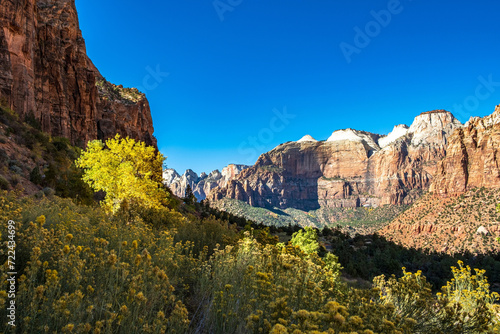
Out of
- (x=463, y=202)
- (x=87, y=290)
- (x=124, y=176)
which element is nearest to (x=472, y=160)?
(x=463, y=202)

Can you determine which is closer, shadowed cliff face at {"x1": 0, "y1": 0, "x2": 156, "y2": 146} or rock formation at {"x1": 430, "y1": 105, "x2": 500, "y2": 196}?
shadowed cliff face at {"x1": 0, "y1": 0, "x2": 156, "y2": 146}

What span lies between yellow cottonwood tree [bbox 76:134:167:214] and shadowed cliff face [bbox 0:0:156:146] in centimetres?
1756

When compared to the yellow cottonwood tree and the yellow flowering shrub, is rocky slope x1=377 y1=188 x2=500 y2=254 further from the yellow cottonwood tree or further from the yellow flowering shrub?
the yellow flowering shrub

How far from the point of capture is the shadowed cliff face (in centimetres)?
2569

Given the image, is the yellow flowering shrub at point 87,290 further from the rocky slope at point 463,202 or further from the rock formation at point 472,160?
the rock formation at point 472,160

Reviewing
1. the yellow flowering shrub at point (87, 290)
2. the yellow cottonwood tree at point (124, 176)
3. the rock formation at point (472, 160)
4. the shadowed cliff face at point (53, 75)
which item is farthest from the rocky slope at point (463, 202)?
the shadowed cliff face at point (53, 75)

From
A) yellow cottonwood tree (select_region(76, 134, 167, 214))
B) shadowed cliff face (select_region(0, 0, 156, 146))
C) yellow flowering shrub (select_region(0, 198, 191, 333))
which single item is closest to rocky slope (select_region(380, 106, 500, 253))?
yellow cottonwood tree (select_region(76, 134, 167, 214))

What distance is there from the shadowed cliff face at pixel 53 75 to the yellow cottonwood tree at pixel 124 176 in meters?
17.6

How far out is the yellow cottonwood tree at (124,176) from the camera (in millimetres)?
11008

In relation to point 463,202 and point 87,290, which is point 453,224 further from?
point 87,290

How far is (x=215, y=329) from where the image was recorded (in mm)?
2936

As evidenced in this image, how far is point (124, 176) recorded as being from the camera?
1114 cm

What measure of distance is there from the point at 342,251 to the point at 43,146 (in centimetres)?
2070

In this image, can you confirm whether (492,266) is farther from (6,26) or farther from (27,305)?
(6,26)
